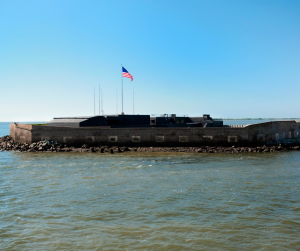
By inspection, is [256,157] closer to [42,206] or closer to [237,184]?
[237,184]

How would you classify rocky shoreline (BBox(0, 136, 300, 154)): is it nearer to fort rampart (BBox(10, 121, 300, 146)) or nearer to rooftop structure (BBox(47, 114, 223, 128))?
fort rampart (BBox(10, 121, 300, 146))

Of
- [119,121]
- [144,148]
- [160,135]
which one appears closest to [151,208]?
[144,148]

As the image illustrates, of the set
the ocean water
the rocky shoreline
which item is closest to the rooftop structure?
the rocky shoreline

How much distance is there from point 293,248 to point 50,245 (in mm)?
7580

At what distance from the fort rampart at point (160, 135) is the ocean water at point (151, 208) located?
11.5 meters

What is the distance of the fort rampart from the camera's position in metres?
33.2

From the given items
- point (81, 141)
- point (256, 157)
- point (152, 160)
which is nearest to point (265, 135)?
point (256, 157)

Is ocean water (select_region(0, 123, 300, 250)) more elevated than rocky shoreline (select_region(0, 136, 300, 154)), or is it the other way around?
rocky shoreline (select_region(0, 136, 300, 154))

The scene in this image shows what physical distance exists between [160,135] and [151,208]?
22.4 meters

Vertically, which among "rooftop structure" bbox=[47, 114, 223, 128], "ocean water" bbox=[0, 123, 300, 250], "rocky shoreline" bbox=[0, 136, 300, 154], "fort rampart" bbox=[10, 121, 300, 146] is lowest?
"ocean water" bbox=[0, 123, 300, 250]

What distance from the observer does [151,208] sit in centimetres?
1181

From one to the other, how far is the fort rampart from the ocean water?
11474mm

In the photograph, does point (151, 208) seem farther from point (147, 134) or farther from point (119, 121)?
point (119, 121)

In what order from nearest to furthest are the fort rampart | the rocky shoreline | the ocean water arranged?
the ocean water
the rocky shoreline
the fort rampart
